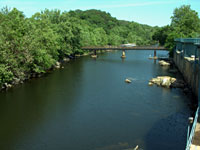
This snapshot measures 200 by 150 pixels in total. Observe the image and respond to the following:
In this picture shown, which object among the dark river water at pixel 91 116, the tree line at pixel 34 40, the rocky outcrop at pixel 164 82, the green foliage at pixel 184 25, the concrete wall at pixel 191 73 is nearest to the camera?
the dark river water at pixel 91 116

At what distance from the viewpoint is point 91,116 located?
2909 centimetres

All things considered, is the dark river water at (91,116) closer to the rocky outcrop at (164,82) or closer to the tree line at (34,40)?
the rocky outcrop at (164,82)

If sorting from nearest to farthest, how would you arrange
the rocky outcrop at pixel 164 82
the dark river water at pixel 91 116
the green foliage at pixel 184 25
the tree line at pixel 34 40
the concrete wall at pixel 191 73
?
the dark river water at pixel 91 116 → the concrete wall at pixel 191 73 → the tree line at pixel 34 40 → the rocky outcrop at pixel 164 82 → the green foliage at pixel 184 25

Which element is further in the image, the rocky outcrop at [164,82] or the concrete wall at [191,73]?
the rocky outcrop at [164,82]

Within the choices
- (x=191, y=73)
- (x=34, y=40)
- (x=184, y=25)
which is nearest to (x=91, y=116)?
(x=191, y=73)

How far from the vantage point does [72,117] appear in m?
29.0

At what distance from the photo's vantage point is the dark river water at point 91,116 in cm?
2269

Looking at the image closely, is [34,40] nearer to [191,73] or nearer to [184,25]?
[191,73]

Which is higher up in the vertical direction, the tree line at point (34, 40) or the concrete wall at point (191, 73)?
the tree line at point (34, 40)

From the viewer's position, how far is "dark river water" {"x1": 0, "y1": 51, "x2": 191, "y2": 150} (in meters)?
22.7

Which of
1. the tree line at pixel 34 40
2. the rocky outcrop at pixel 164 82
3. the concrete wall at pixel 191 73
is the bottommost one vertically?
the rocky outcrop at pixel 164 82

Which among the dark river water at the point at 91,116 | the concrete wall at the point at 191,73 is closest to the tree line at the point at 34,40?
the dark river water at the point at 91,116

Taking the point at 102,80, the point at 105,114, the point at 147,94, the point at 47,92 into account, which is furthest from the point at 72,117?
the point at 102,80

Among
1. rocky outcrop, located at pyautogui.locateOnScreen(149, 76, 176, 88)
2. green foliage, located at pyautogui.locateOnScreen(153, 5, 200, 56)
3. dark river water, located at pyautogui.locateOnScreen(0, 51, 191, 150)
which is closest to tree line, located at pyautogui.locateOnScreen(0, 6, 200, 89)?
green foliage, located at pyautogui.locateOnScreen(153, 5, 200, 56)
